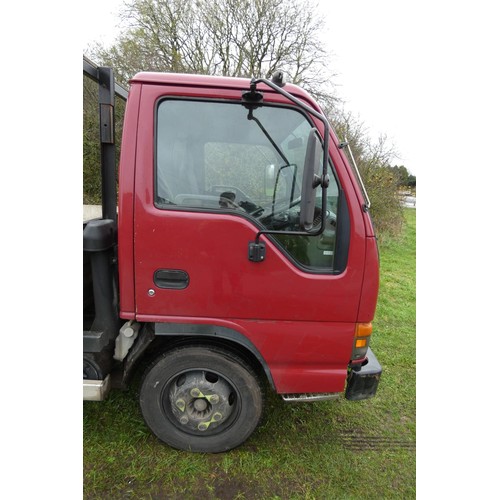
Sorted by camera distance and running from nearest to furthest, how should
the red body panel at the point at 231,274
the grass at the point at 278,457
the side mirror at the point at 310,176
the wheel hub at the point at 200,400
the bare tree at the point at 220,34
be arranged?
the side mirror at the point at 310,176
the red body panel at the point at 231,274
the grass at the point at 278,457
the wheel hub at the point at 200,400
the bare tree at the point at 220,34

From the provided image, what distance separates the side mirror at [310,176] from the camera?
1555mm

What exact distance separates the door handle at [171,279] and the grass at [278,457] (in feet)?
4.11

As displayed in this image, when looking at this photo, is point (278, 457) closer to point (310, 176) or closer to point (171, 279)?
point (171, 279)

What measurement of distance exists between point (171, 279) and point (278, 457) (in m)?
1.53

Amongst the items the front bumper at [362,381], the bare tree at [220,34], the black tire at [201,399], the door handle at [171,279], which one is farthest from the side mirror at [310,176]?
the bare tree at [220,34]

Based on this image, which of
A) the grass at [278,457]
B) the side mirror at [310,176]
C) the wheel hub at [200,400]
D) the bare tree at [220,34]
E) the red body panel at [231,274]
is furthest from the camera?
the bare tree at [220,34]

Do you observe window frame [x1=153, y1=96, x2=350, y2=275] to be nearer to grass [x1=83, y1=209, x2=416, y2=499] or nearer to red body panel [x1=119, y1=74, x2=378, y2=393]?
red body panel [x1=119, y1=74, x2=378, y2=393]

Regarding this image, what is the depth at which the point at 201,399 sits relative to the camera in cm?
213

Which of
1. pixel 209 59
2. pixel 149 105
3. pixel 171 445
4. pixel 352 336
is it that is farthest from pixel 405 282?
pixel 209 59

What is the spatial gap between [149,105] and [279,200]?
951mm

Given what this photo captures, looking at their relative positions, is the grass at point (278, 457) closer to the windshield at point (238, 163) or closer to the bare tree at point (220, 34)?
the windshield at point (238, 163)

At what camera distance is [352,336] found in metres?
2.00

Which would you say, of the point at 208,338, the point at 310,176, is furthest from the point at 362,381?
the point at 310,176

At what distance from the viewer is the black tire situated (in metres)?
2.05
